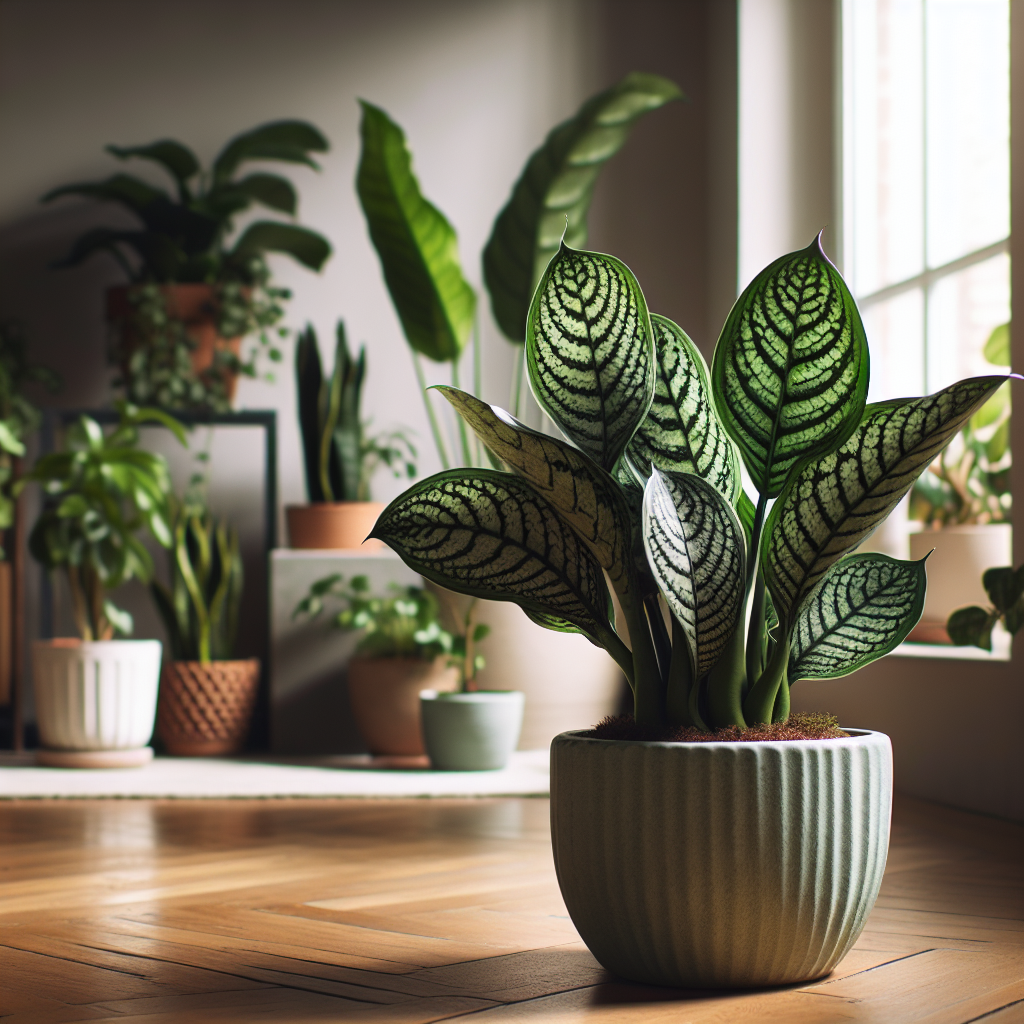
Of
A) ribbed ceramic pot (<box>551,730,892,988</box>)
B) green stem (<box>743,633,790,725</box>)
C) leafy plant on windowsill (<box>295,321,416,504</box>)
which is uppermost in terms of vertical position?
leafy plant on windowsill (<box>295,321,416,504</box>)

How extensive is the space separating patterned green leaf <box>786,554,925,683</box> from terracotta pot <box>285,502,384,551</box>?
2.14 metres

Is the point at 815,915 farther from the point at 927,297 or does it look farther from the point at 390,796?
the point at 927,297

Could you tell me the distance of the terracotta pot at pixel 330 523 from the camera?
307 cm

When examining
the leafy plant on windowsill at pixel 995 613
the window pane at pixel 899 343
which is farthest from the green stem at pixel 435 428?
the leafy plant on windowsill at pixel 995 613

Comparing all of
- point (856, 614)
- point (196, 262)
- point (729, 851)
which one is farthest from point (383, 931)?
point (196, 262)

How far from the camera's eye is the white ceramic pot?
270cm

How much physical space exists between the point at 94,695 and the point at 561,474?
204cm

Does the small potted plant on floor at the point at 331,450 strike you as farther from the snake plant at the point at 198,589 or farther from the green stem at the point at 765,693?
the green stem at the point at 765,693

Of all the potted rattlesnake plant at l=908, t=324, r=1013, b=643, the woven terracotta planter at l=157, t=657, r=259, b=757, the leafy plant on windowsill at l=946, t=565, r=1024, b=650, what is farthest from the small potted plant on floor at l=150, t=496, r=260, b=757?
the leafy plant on windowsill at l=946, t=565, r=1024, b=650

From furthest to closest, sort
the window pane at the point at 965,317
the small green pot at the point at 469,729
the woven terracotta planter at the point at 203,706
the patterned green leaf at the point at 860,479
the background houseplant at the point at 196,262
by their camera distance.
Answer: the background houseplant at the point at 196,262 → the woven terracotta planter at the point at 203,706 → the small green pot at the point at 469,729 → the window pane at the point at 965,317 → the patterned green leaf at the point at 860,479

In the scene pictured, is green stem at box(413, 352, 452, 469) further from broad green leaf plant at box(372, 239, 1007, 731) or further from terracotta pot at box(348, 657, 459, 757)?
broad green leaf plant at box(372, 239, 1007, 731)

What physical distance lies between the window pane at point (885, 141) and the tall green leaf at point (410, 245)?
36.8 inches

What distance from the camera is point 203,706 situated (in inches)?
116

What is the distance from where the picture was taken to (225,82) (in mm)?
3387
